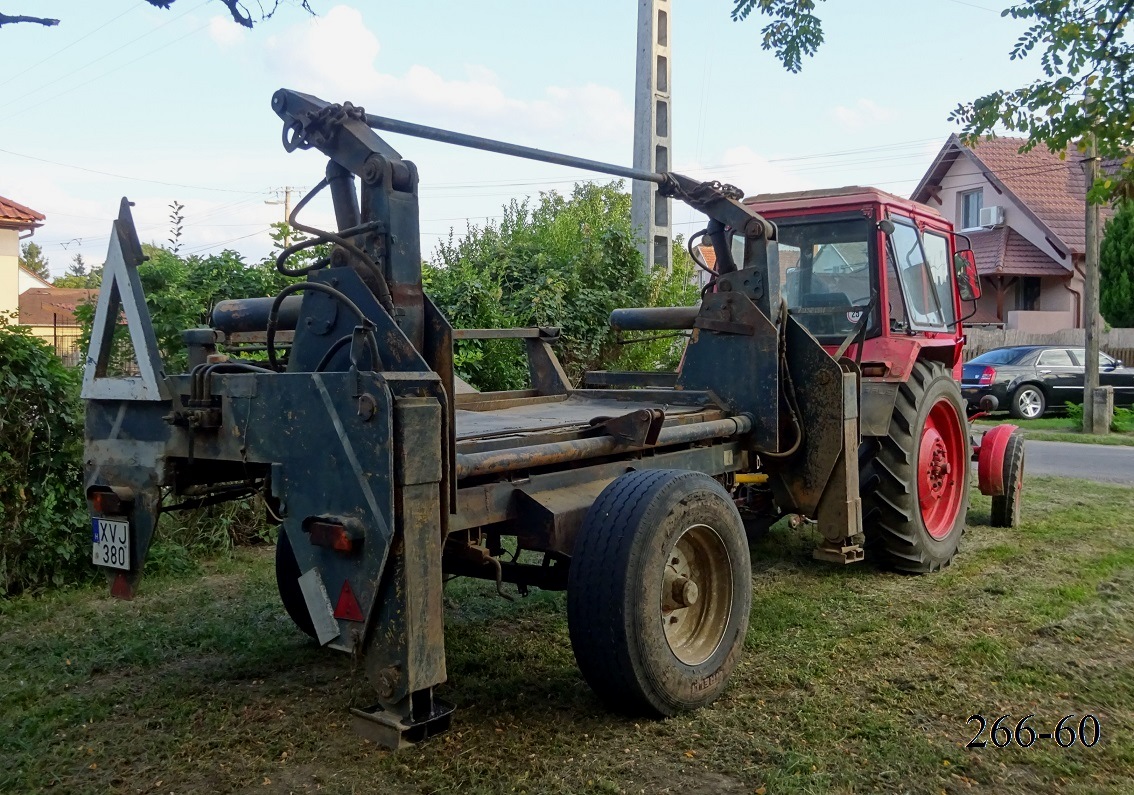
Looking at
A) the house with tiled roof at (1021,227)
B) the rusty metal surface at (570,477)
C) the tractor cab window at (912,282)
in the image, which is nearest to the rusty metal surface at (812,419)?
the rusty metal surface at (570,477)

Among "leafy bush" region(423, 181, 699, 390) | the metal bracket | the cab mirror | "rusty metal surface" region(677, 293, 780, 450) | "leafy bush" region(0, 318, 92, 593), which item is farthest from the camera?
"leafy bush" region(423, 181, 699, 390)

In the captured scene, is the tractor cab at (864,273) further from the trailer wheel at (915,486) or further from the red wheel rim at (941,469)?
the red wheel rim at (941,469)

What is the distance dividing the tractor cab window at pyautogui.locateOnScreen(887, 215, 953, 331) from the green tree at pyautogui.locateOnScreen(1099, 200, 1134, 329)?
72.7 ft

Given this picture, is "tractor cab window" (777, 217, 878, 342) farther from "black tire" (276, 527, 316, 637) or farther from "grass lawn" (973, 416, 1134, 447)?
"grass lawn" (973, 416, 1134, 447)

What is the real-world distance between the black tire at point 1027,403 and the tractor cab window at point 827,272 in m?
13.6

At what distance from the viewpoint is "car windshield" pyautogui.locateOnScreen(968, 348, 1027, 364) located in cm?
1928

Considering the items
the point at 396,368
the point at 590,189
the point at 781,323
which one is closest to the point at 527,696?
the point at 396,368

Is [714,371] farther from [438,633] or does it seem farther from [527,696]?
[438,633]

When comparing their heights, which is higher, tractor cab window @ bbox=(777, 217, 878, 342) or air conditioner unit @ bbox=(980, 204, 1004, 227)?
air conditioner unit @ bbox=(980, 204, 1004, 227)

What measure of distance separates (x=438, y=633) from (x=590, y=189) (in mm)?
35268

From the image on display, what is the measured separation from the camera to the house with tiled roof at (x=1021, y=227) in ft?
93.5

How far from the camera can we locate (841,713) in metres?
3.98

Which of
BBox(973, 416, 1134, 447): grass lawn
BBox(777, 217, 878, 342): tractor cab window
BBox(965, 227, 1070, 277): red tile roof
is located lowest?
BBox(973, 416, 1134, 447): grass lawn

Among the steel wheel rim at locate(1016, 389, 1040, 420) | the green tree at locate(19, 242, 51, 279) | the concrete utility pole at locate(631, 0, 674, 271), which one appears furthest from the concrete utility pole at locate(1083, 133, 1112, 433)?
the green tree at locate(19, 242, 51, 279)
